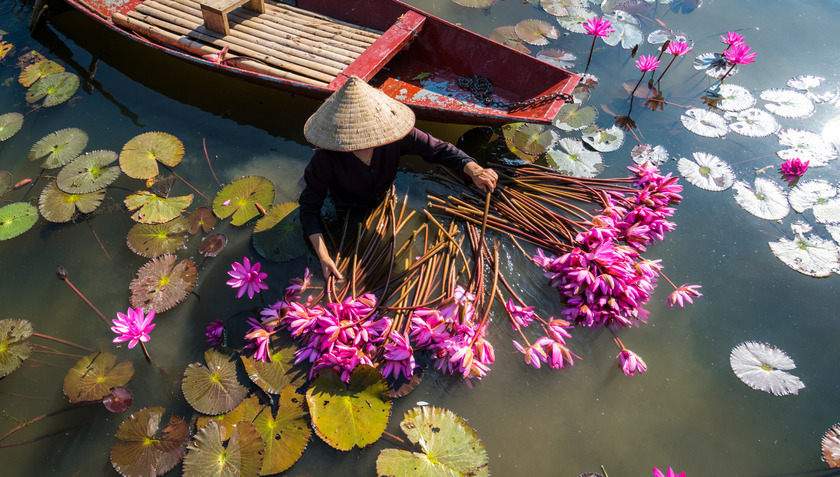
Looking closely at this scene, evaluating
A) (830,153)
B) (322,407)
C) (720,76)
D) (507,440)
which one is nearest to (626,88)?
(720,76)

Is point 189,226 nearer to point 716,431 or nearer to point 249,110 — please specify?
point 249,110

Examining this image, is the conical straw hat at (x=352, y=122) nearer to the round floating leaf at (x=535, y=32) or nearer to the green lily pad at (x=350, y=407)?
the green lily pad at (x=350, y=407)

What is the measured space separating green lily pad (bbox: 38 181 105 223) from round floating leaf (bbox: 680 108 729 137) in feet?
18.2

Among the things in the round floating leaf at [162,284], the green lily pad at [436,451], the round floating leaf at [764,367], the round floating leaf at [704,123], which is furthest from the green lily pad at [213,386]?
the round floating leaf at [704,123]

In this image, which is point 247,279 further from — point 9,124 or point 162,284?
point 9,124

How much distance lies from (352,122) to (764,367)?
3157mm

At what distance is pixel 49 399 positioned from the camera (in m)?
2.83

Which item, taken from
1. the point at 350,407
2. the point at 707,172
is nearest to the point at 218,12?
the point at 350,407

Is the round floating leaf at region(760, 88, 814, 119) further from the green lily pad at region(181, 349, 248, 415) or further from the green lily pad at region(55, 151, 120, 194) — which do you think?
the green lily pad at region(55, 151, 120, 194)

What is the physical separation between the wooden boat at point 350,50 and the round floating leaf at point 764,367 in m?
2.34

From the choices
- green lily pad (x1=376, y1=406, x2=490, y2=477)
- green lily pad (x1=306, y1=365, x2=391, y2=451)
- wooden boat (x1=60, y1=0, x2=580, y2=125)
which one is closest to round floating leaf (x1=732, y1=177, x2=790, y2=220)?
wooden boat (x1=60, y1=0, x2=580, y2=125)

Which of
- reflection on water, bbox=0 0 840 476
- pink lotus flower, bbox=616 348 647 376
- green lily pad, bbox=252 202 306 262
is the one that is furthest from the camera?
green lily pad, bbox=252 202 306 262

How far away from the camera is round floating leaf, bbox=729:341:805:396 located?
2914 mm

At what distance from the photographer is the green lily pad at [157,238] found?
3469 millimetres
